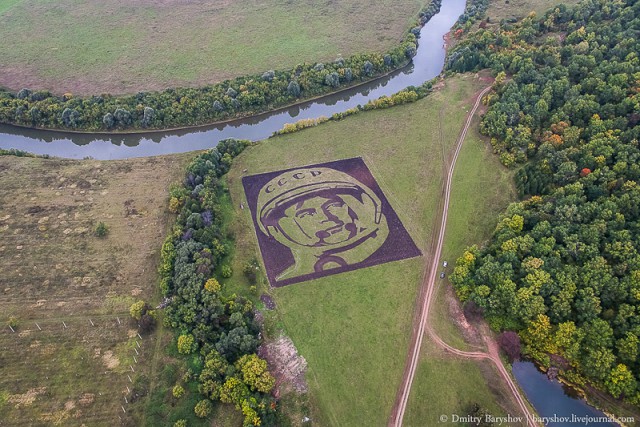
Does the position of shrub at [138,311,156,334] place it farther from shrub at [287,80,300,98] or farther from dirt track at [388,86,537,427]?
shrub at [287,80,300,98]

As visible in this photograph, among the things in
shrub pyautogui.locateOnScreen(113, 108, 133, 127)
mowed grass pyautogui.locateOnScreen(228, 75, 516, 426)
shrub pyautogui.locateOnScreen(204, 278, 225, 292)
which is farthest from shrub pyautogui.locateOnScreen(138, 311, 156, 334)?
shrub pyautogui.locateOnScreen(113, 108, 133, 127)

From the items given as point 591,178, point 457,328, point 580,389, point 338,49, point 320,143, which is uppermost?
point 338,49

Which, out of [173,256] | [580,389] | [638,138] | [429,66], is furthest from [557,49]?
[173,256]

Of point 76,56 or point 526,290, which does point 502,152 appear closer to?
point 526,290

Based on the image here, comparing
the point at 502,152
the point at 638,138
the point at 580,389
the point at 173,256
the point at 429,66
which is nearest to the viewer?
the point at 580,389

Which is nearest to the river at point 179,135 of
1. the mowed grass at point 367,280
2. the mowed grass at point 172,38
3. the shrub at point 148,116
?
the shrub at point 148,116

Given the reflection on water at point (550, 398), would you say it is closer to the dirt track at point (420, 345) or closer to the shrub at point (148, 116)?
the dirt track at point (420, 345)

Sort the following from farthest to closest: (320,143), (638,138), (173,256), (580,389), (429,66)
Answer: (429,66)
(320,143)
(638,138)
(173,256)
(580,389)
